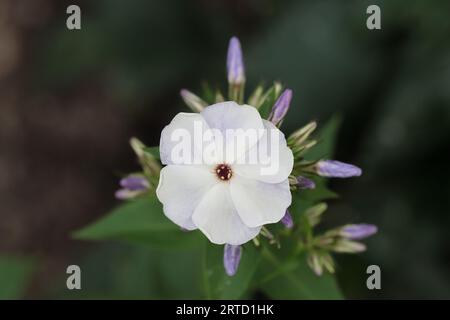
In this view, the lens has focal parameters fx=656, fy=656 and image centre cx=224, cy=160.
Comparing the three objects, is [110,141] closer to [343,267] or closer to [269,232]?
[343,267]

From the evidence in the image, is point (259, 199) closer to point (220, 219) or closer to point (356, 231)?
point (220, 219)

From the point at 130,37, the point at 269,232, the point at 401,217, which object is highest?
the point at 130,37

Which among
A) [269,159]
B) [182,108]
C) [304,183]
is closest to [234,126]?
[269,159]

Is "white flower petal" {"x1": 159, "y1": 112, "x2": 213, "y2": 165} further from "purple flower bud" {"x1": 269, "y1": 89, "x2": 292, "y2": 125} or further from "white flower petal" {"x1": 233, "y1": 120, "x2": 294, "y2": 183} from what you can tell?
"purple flower bud" {"x1": 269, "y1": 89, "x2": 292, "y2": 125}

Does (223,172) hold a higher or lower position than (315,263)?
higher
